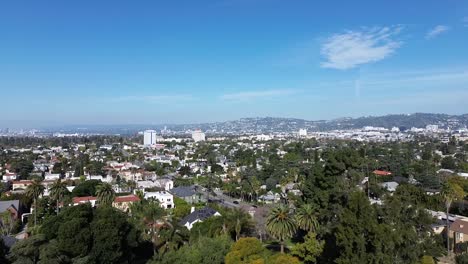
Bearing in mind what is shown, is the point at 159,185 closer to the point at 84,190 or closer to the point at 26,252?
the point at 84,190

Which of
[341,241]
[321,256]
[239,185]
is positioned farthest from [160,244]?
[239,185]

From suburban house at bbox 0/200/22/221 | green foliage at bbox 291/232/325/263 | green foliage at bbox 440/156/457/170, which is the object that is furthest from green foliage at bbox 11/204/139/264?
green foliage at bbox 440/156/457/170

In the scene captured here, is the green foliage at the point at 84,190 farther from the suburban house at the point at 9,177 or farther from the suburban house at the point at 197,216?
the suburban house at the point at 9,177

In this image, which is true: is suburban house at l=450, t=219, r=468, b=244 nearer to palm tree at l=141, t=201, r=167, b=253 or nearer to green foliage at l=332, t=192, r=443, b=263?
green foliage at l=332, t=192, r=443, b=263

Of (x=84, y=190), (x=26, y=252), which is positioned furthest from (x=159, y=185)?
(x=26, y=252)

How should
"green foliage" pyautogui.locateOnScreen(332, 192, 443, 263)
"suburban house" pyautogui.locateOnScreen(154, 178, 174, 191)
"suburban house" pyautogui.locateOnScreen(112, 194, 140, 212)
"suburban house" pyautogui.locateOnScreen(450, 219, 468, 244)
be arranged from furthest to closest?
"suburban house" pyautogui.locateOnScreen(154, 178, 174, 191) → "suburban house" pyautogui.locateOnScreen(112, 194, 140, 212) → "suburban house" pyautogui.locateOnScreen(450, 219, 468, 244) → "green foliage" pyautogui.locateOnScreen(332, 192, 443, 263)

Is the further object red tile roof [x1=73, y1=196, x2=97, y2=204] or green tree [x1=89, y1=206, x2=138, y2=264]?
red tile roof [x1=73, y1=196, x2=97, y2=204]
